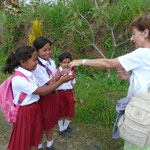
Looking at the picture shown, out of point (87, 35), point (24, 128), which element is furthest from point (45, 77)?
point (87, 35)

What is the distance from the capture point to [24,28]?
6.63 m

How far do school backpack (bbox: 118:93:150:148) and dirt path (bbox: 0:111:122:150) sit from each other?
1.10m

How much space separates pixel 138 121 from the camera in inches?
57.0

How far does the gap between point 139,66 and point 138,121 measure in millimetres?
478

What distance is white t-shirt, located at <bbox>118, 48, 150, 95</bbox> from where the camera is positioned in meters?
1.50

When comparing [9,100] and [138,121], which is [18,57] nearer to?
[9,100]

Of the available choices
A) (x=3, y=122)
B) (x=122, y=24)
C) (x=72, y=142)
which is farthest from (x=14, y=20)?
(x=72, y=142)

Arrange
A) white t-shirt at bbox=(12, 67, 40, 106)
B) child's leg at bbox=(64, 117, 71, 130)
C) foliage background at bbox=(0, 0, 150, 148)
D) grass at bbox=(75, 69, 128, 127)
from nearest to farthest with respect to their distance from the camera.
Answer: white t-shirt at bbox=(12, 67, 40, 106) → child's leg at bbox=(64, 117, 71, 130) → grass at bbox=(75, 69, 128, 127) → foliage background at bbox=(0, 0, 150, 148)

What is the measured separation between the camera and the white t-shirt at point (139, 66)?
4.91 feet

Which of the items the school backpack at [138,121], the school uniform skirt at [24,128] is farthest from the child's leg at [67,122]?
the school backpack at [138,121]

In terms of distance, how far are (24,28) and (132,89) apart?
19.5 ft

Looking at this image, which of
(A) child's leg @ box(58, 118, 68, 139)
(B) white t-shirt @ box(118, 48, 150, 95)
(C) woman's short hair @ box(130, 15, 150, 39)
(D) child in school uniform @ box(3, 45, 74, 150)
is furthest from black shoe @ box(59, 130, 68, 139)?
(C) woman's short hair @ box(130, 15, 150, 39)

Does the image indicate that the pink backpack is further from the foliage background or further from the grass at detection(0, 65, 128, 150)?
the foliage background

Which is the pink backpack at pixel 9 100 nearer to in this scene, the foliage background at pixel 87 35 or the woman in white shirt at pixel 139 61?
the woman in white shirt at pixel 139 61
